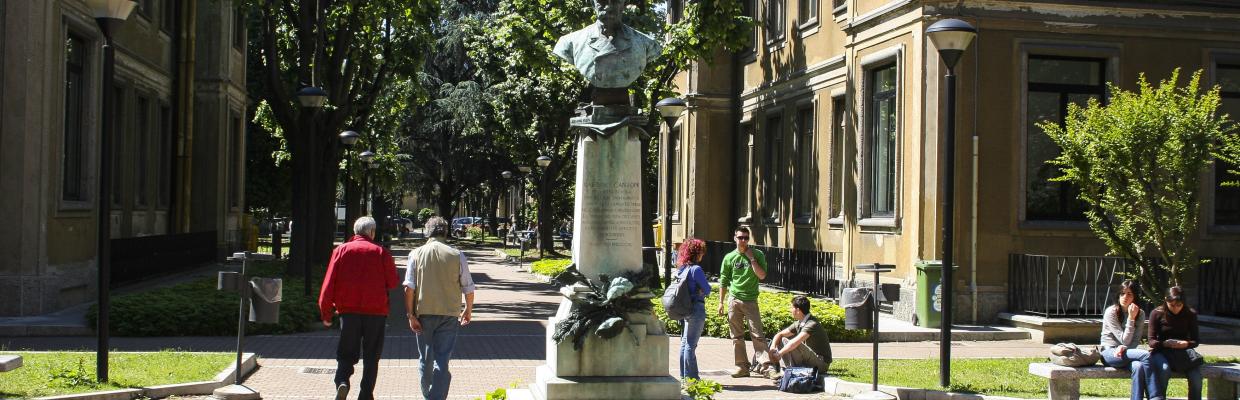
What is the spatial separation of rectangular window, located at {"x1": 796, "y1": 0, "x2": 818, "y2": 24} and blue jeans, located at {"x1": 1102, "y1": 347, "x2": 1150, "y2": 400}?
14.4 m

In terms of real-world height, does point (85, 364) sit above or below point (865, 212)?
below

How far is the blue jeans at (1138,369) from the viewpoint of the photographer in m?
11.3

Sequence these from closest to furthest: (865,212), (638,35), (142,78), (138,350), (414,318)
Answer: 1. (414,318)
2. (638,35)
3. (138,350)
4. (865,212)
5. (142,78)

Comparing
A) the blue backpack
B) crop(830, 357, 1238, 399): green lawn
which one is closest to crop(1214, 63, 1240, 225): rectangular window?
crop(830, 357, 1238, 399): green lawn

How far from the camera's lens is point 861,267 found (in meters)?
12.5

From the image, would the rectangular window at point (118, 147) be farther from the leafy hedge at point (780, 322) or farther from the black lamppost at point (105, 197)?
the black lamppost at point (105, 197)

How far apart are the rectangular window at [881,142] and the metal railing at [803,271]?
6.28ft

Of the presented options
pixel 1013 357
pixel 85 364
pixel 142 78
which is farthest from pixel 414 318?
pixel 142 78

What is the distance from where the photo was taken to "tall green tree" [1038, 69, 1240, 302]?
15.5 metres

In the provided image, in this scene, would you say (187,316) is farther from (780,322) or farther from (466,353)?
(780,322)

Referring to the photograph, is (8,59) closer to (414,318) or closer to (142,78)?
(142,78)

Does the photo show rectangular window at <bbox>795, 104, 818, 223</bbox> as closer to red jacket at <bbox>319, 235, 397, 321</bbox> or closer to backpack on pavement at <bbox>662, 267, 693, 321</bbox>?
backpack on pavement at <bbox>662, 267, 693, 321</bbox>

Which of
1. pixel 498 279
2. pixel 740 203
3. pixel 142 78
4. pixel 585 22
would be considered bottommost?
pixel 498 279

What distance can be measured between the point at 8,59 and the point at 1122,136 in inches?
580
